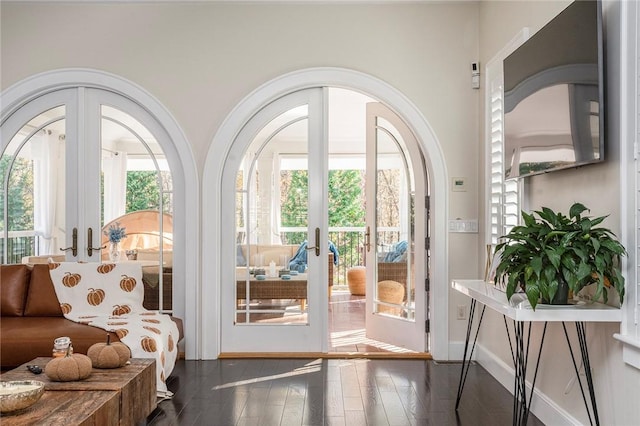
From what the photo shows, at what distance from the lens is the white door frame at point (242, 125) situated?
468 cm

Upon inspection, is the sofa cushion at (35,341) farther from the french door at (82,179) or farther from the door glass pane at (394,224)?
the door glass pane at (394,224)

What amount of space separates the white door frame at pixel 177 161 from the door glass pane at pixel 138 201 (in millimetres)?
83

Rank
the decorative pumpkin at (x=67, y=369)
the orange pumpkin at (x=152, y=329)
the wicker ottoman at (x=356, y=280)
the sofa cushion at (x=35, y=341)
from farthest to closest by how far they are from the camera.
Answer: the wicker ottoman at (x=356, y=280)
the orange pumpkin at (x=152, y=329)
the sofa cushion at (x=35, y=341)
the decorative pumpkin at (x=67, y=369)

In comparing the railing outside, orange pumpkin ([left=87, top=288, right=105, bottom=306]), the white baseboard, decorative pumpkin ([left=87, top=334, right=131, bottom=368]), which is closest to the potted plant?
the white baseboard

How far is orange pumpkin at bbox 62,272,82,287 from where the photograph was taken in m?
4.23

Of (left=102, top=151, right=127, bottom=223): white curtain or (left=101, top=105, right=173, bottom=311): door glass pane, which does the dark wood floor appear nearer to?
(left=101, top=105, right=173, bottom=311): door glass pane

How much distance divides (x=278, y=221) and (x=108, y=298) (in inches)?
58.7

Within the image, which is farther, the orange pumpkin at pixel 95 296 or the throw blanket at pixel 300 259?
the throw blanket at pixel 300 259

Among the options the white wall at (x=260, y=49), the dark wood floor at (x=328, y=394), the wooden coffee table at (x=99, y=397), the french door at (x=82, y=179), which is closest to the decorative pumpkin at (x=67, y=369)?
the wooden coffee table at (x=99, y=397)

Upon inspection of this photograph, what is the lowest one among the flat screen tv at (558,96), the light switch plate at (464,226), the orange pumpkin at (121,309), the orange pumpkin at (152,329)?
the orange pumpkin at (152,329)

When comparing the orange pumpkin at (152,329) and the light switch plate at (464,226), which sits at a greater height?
the light switch plate at (464,226)

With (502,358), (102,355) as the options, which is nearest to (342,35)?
(502,358)

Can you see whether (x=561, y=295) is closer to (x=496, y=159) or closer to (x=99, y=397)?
(x=496, y=159)

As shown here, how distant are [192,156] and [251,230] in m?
0.80
